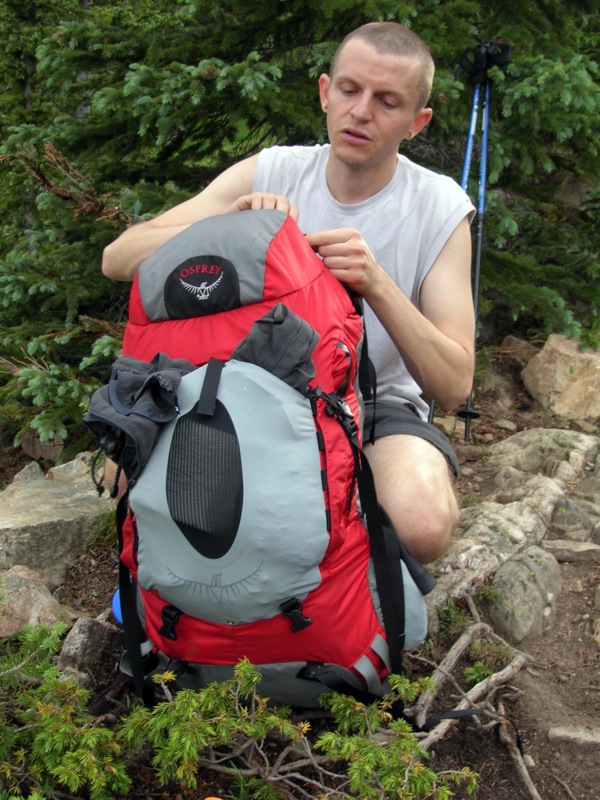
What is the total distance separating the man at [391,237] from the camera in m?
2.61

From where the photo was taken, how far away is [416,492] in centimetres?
260

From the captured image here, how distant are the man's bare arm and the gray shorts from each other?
138mm

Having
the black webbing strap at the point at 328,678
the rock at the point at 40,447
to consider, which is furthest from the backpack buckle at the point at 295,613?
the rock at the point at 40,447

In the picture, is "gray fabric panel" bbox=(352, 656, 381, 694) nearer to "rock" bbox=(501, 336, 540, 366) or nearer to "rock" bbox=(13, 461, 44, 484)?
"rock" bbox=(13, 461, 44, 484)

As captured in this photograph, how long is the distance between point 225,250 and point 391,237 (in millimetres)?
906

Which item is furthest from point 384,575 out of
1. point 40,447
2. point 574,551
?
point 40,447

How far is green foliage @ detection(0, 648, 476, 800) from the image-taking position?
6.05 feet

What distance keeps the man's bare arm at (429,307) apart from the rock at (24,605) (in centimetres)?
161

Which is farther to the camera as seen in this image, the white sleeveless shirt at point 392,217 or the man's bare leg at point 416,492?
the white sleeveless shirt at point 392,217

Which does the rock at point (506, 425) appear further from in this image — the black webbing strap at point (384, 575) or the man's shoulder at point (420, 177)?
the black webbing strap at point (384, 575)

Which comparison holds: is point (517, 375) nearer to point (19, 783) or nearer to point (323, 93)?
point (323, 93)

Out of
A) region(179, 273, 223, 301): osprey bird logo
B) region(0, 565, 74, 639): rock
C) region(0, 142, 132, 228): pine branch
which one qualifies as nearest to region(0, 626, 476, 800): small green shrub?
region(0, 565, 74, 639): rock

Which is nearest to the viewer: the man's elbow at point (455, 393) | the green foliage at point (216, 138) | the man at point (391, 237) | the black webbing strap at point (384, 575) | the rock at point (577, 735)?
the black webbing strap at point (384, 575)

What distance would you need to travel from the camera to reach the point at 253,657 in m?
2.17
